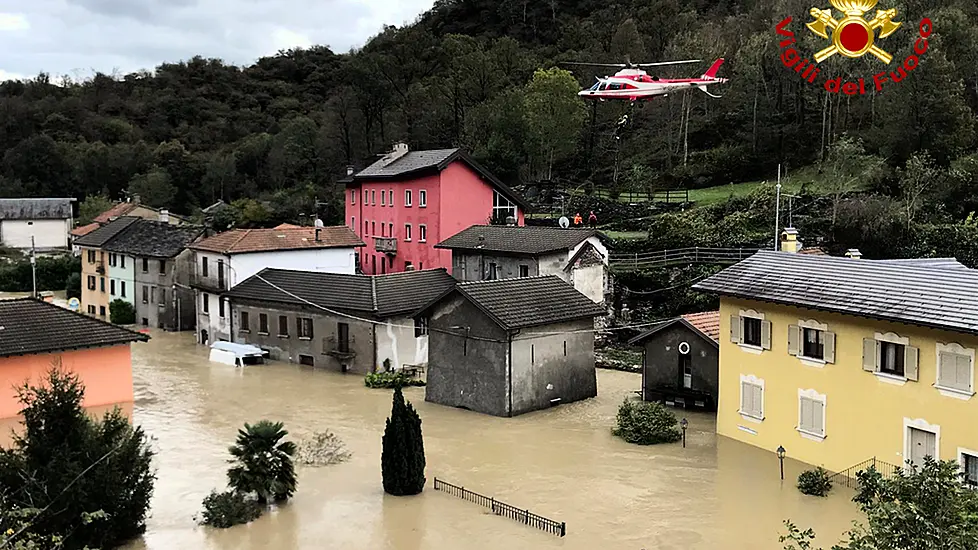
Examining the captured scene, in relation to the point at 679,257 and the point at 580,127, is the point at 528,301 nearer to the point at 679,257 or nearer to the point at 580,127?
the point at 679,257

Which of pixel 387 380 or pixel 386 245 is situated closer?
pixel 387 380

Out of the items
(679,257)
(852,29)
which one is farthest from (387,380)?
(852,29)

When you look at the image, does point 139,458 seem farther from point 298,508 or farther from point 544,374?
point 544,374

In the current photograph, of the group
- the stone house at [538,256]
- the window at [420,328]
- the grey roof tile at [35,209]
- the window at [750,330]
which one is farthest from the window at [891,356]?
the grey roof tile at [35,209]

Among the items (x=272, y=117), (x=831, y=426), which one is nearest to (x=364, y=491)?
(x=831, y=426)

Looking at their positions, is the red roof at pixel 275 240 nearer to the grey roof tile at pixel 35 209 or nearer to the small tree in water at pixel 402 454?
the small tree in water at pixel 402 454

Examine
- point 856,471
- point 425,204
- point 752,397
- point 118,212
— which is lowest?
point 856,471

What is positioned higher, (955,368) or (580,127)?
(580,127)

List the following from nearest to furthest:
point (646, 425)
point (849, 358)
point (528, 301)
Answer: point (849, 358) < point (646, 425) < point (528, 301)
